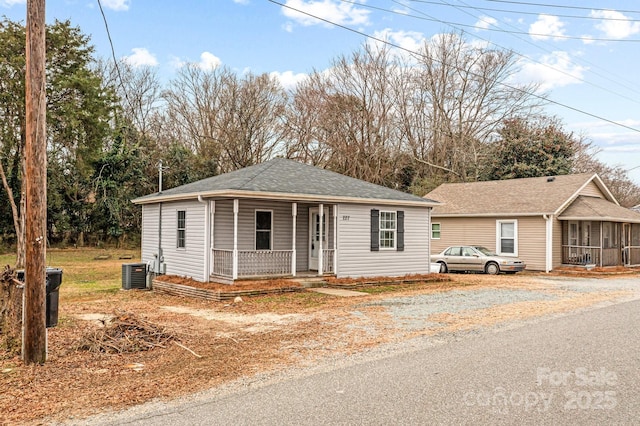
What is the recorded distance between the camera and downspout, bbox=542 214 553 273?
74.3 feet

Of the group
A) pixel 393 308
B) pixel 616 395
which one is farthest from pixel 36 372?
pixel 393 308

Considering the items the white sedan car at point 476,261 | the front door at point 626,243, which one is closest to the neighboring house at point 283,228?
the white sedan car at point 476,261

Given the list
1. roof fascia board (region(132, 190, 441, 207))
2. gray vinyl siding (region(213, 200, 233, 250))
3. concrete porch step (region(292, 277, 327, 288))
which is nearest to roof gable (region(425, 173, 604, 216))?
roof fascia board (region(132, 190, 441, 207))

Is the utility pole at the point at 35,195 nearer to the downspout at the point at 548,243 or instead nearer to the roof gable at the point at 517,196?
the roof gable at the point at 517,196

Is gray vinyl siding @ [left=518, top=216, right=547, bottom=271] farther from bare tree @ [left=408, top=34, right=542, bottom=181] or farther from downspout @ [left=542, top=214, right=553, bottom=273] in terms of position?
bare tree @ [left=408, top=34, right=542, bottom=181]

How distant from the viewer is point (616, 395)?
5.32m

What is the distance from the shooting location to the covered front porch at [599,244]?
77.4 feet

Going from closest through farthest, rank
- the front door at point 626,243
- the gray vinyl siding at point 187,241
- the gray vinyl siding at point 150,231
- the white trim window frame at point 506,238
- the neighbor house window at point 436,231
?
the gray vinyl siding at point 187,241 → the gray vinyl siding at point 150,231 → the white trim window frame at point 506,238 → the front door at point 626,243 → the neighbor house window at point 436,231

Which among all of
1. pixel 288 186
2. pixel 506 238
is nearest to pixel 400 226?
pixel 288 186

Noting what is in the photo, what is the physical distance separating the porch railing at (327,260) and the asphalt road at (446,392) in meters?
8.84

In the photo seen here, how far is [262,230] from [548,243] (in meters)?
13.2

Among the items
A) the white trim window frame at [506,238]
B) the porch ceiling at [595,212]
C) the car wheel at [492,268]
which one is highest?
the porch ceiling at [595,212]

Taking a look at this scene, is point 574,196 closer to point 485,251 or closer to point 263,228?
point 485,251

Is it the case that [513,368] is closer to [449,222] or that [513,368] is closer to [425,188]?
[449,222]
